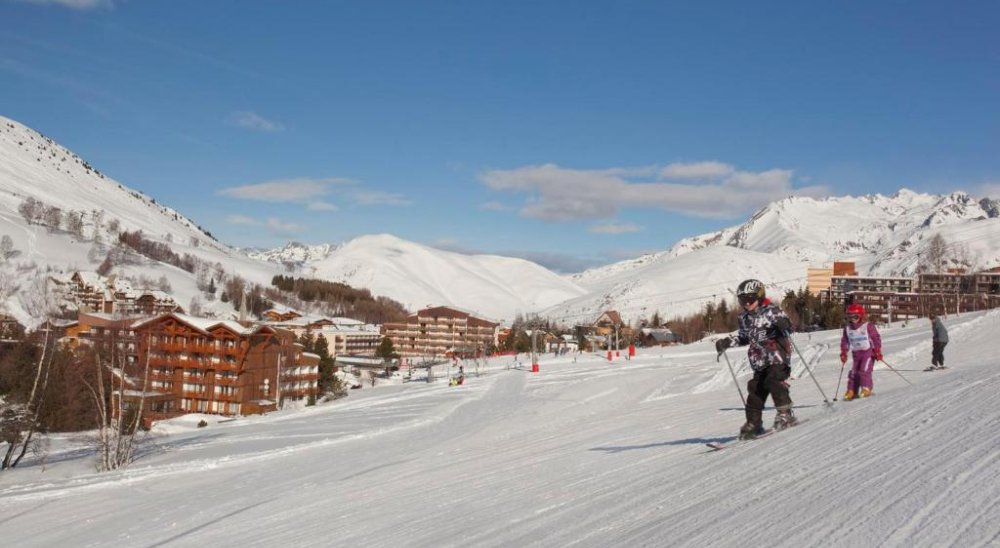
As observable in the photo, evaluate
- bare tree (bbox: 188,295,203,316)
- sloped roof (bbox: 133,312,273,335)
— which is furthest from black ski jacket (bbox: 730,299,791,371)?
bare tree (bbox: 188,295,203,316)

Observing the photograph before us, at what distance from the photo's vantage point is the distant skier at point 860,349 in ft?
40.4

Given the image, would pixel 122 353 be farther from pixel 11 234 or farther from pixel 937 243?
pixel 11 234

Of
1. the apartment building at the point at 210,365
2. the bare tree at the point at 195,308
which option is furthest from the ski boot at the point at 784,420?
the bare tree at the point at 195,308

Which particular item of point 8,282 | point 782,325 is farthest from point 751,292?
point 8,282

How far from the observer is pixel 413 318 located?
469ft

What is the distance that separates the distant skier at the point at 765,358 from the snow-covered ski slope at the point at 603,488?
463 mm

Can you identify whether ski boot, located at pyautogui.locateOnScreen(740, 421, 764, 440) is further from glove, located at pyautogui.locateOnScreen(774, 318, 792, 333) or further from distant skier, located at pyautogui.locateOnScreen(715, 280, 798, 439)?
glove, located at pyautogui.locateOnScreen(774, 318, 792, 333)

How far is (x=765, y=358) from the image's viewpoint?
8789 mm

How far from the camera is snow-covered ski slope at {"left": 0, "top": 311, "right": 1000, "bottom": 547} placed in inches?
189

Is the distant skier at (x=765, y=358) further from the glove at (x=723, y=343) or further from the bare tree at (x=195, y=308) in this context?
the bare tree at (x=195, y=308)

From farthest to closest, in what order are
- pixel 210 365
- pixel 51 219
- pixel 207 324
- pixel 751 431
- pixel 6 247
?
pixel 51 219, pixel 6 247, pixel 207 324, pixel 210 365, pixel 751 431

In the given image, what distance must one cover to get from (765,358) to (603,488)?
2.75 meters

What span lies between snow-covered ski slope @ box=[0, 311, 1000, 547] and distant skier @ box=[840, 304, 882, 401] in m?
1.08

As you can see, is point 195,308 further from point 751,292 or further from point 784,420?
point 784,420
